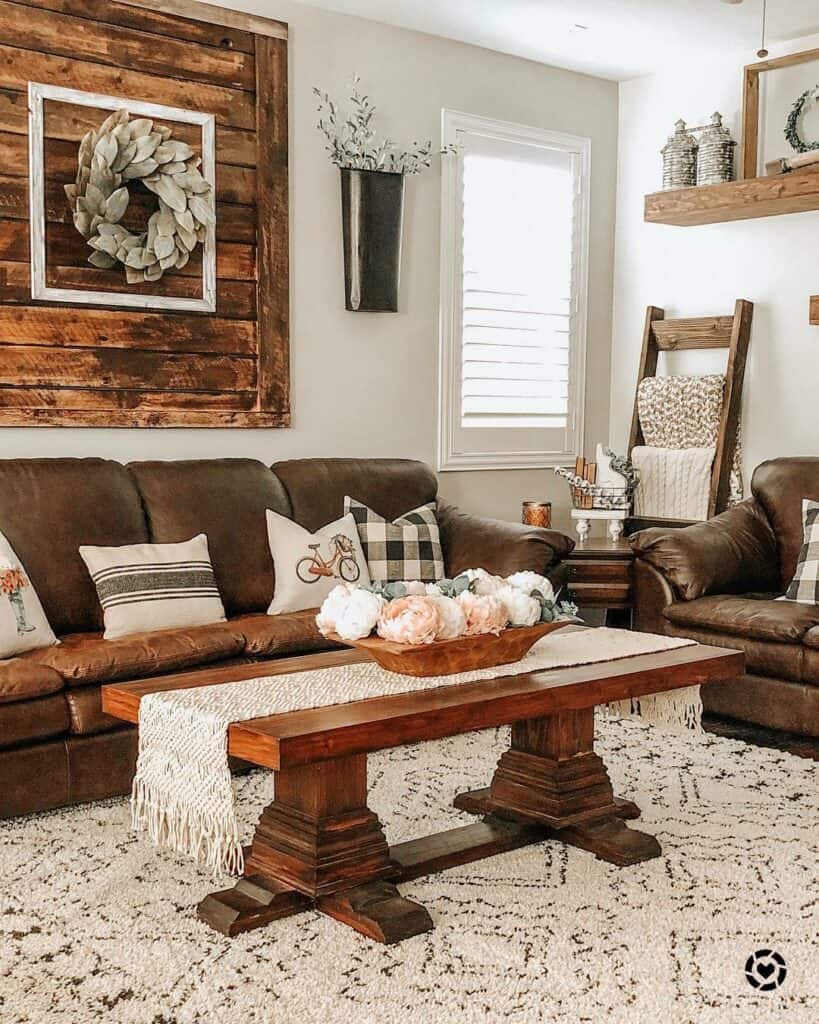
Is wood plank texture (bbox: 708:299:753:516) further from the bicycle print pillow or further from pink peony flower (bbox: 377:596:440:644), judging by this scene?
pink peony flower (bbox: 377:596:440:644)

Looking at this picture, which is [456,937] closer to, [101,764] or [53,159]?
[101,764]

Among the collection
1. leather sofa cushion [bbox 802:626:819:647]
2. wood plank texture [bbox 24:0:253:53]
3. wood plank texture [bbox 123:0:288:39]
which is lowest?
leather sofa cushion [bbox 802:626:819:647]

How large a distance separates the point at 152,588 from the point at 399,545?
41.0 inches

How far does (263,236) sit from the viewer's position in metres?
4.79

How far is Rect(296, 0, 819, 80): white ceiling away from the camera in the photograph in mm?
4805

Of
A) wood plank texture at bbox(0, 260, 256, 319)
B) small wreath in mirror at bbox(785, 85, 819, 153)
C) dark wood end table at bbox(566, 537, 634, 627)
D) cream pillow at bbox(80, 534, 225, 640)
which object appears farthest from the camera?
small wreath in mirror at bbox(785, 85, 819, 153)

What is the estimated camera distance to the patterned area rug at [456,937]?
7.72ft

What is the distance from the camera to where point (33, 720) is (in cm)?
332

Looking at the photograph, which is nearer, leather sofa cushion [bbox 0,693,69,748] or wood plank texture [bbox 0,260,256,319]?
leather sofa cushion [bbox 0,693,69,748]

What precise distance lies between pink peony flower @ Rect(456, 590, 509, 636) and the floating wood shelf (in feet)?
8.82

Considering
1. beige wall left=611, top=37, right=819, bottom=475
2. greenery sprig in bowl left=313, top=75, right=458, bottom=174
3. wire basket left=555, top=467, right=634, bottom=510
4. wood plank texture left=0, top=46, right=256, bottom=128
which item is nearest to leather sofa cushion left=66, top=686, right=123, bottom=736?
Result: wood plank texture left=0, top=46, right=256, bottom=128

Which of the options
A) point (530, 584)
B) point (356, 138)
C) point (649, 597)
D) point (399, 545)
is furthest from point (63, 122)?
point (649, 597)

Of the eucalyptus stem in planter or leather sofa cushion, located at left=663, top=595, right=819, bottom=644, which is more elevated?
the eucalyptus stem in planter

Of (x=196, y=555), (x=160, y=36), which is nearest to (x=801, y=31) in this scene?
(x=160, y=36)
